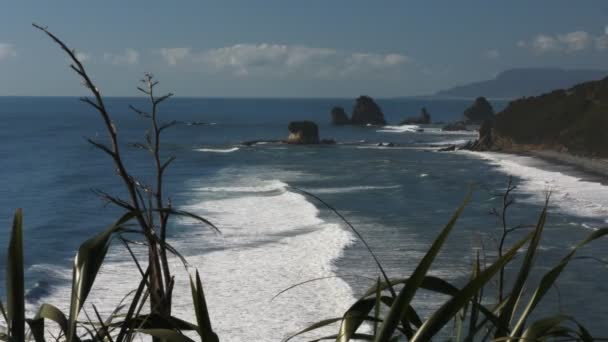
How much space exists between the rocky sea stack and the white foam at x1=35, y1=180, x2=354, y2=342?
34.6 m

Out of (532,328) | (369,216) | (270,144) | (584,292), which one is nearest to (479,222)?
(369,216)

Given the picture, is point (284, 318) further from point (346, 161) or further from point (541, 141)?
point (541, 141)

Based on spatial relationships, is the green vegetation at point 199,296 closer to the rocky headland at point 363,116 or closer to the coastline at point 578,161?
the coastline at point 578,161

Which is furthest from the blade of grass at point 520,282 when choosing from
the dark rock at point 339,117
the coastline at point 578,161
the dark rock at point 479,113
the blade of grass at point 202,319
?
the dark rock at point 339,117

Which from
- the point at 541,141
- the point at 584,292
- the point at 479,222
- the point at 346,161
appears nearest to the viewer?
the point at 584,292

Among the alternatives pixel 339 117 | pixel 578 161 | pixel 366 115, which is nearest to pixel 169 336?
pixel 578 161

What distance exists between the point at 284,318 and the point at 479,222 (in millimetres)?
13170

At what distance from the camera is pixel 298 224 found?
1048 inches

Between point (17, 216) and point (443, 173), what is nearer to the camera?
point (17, 216)

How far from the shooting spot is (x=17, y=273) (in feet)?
4.91

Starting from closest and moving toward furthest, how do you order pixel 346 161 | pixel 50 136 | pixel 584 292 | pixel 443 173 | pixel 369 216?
1. pixel 584 292
2. pixel 369 216
3. pixel 443 173
4. pixel 346 161
5. pixel 50 136

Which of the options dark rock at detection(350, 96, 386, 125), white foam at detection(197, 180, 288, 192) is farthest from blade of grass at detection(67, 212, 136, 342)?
dark rock at detection(350, 96, 386, 125)

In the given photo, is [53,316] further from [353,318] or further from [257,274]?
[257,274]

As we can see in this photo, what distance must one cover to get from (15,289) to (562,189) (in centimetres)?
3840
